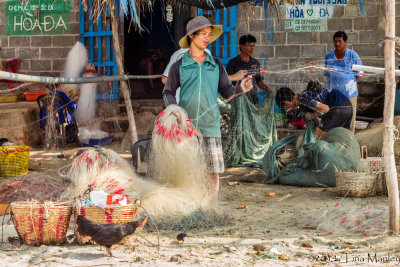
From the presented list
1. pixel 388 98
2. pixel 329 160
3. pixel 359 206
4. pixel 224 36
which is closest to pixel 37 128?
pixel 224 36

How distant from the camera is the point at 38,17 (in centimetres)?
1235

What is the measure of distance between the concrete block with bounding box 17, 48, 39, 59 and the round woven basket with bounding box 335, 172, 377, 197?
764cm

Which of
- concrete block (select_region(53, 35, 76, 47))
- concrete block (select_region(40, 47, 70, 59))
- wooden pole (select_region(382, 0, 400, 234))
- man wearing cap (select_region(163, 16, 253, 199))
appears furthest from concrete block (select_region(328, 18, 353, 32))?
wooden pole (select_region(382, 0, 400, 234))

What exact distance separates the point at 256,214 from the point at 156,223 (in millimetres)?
1169

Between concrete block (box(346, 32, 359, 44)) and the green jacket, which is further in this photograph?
concrete block (box(346, 32, 359, 44))

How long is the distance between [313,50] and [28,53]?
18.2ft

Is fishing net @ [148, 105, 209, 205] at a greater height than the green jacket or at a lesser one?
lesser

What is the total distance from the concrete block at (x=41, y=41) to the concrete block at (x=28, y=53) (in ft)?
0.38

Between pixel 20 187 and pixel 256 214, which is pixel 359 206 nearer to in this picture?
pixel 256 214

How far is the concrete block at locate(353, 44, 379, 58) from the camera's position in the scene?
11086mm

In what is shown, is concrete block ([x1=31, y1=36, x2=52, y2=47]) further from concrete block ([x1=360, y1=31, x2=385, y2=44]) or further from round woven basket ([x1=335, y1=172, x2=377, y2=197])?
round woven basket ([x1=335, y1=172, x2=377, y2=197])

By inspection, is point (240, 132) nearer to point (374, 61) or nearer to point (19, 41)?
point (374, 61)

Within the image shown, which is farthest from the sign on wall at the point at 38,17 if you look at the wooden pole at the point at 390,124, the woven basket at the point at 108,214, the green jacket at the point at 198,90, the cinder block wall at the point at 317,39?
the wooden pole at the point at 390,124

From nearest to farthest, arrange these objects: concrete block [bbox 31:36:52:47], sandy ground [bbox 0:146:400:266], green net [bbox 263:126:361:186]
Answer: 1. sandy ground [bbox 0:146:400:266]
2. green net [bbox 263:126:361:186]
3. concrete block [bbox 31:36:52:47]
